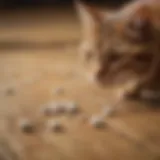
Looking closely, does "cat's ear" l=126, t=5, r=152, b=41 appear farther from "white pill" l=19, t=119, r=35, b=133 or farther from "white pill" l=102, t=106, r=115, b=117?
"white pill" l=19, t=119, r=35, b=133

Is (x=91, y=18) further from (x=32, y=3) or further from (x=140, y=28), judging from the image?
(x=32, y=3)

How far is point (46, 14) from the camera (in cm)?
202

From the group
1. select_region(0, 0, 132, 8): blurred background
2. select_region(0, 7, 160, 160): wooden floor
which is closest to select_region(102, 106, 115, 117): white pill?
select_region(0, 7, 160, 160): wooden floor

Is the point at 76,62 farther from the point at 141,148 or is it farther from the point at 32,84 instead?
the point at 141,148

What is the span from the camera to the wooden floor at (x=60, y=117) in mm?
813

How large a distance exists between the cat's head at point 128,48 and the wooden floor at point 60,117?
63 millimetres

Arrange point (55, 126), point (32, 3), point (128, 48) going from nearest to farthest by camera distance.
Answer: point (55, 126) → point (128, 48) → point (32, 3)

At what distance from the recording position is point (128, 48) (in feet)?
3.34

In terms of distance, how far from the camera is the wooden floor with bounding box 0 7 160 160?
0.81 metres

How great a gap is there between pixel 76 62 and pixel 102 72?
283 millimetres

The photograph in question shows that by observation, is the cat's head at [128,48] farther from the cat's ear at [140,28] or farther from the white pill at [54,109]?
the white pill at [54,109]

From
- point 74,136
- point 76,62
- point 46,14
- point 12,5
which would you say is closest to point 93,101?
point 74,136

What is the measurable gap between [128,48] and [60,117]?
24 centimetres

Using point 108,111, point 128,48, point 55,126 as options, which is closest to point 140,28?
point 128,48
